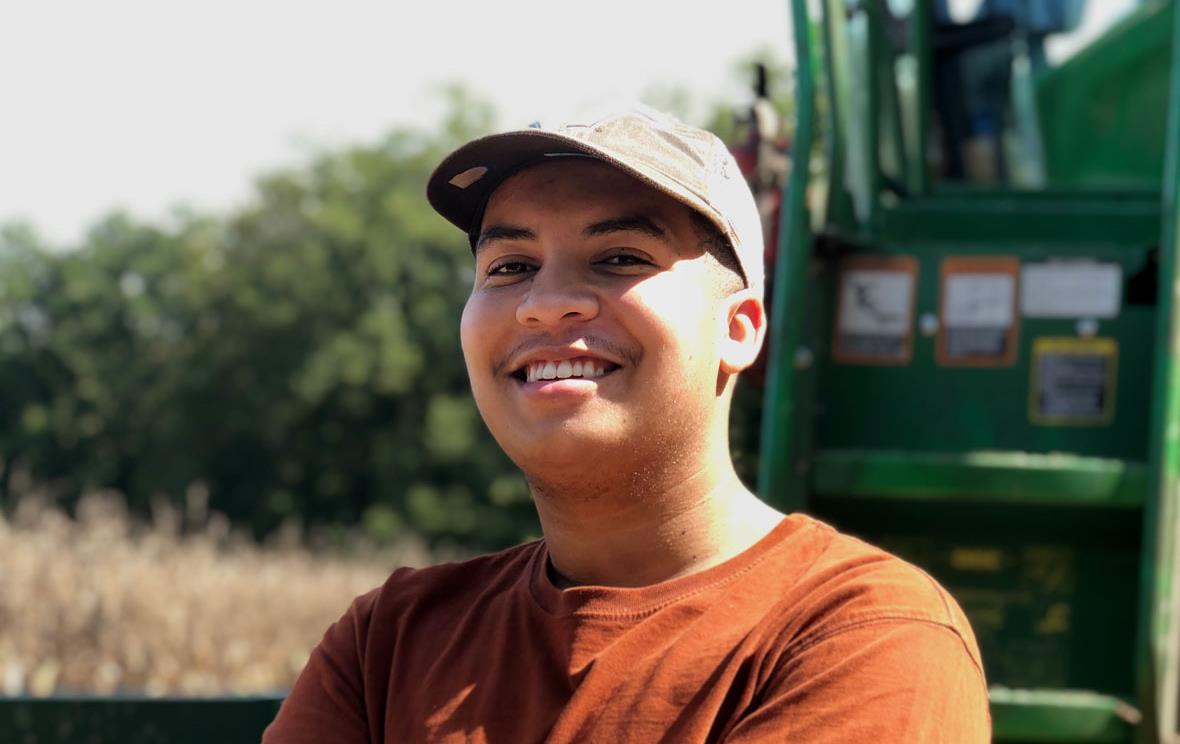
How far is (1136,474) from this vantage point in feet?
10.3

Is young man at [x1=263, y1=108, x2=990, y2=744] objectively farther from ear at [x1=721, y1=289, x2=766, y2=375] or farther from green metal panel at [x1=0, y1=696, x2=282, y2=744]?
green metal panel at [x1=0, y1=696, x2=282, y2=744]

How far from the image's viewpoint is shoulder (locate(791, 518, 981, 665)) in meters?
1.66

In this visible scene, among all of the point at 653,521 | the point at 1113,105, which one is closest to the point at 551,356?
the point at 653,521

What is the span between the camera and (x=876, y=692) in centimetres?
158

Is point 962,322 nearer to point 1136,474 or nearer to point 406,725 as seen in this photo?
point 1136,474

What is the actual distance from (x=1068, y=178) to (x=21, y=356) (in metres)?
33.9

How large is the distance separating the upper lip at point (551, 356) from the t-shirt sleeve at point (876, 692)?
0.40m

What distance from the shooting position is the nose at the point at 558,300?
1813mm

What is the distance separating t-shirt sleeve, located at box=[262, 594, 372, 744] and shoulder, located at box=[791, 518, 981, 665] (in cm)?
59

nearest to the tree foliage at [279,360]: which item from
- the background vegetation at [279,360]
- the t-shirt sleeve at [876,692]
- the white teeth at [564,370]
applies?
the background vegetation at [279,360]

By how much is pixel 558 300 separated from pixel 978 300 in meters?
1.85

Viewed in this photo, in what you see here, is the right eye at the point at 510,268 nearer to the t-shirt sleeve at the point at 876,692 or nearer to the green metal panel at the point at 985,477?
the t-shirt sleeve at the point at 876,692

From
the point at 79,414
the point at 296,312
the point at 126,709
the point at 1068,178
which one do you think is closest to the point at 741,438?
the point at 126,709

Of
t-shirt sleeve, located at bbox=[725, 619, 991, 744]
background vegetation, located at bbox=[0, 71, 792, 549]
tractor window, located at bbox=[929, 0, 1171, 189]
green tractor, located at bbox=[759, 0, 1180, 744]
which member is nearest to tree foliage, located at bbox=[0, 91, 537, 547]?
background vegetation, located at bbox=[0, 71, 792, 549]
